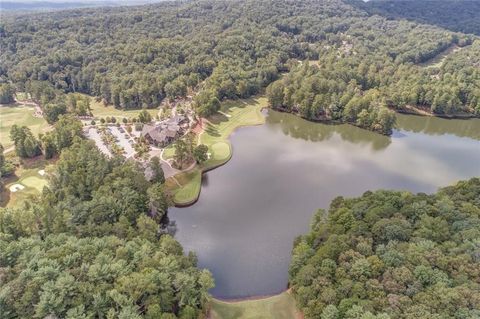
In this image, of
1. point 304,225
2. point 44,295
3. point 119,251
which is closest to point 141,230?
point 119,251

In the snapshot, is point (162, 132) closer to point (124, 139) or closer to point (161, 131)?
point (161, 131)

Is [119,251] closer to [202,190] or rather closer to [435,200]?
[202,190]

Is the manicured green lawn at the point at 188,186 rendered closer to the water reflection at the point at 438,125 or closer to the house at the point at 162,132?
the house at the point at 162,132

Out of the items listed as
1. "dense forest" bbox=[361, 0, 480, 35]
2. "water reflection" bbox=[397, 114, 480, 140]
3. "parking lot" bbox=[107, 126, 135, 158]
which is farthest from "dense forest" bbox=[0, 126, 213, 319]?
"dense forest" bbox=[361, 0, 480, 35]

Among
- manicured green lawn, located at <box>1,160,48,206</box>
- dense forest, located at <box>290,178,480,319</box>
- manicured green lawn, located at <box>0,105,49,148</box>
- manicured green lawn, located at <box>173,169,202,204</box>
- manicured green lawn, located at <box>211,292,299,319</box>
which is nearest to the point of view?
dense forest, located at <box>290,178,480,319</box>

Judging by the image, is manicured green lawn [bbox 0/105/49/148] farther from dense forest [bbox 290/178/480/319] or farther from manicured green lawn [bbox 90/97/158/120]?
dense forest [bbox 290/178/480/319]
